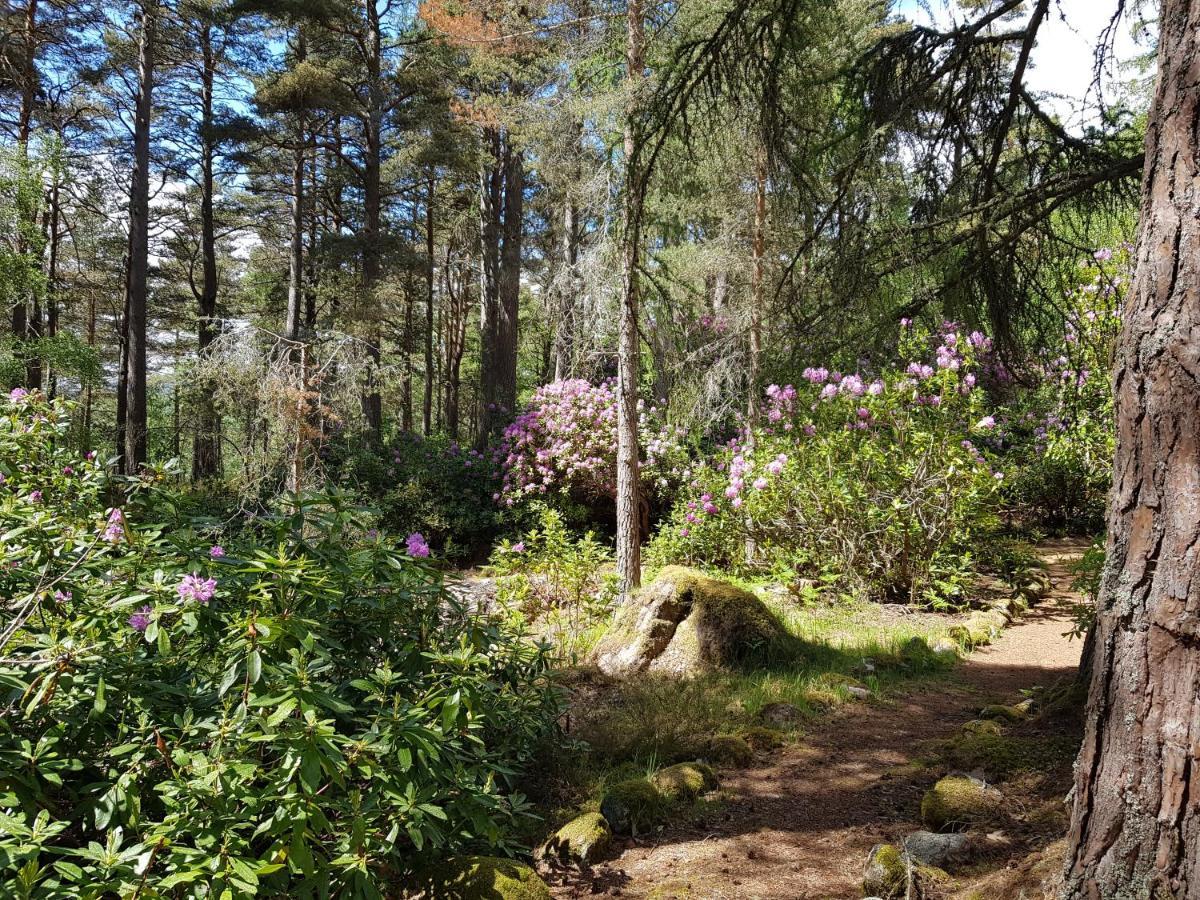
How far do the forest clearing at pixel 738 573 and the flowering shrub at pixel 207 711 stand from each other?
17 millimetres

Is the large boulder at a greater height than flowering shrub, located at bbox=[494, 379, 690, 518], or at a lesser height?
lesser

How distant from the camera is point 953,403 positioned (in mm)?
6312

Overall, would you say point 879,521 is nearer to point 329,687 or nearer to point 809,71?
point 809,71

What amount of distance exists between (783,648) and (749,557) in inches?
104

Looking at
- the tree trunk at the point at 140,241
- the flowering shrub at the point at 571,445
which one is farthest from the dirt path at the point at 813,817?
the tree trunk at the point at 140,241

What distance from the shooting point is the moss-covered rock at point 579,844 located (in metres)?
2.63

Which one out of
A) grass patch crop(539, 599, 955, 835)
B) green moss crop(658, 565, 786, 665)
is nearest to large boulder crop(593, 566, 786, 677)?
green moss crop(658, 565, 786, 665)

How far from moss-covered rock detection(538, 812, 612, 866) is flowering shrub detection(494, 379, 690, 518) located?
7.39m

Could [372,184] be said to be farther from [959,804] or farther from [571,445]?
[959,804]

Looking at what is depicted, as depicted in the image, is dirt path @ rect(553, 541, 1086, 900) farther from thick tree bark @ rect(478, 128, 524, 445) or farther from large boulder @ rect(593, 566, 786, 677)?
thick tree bark @ rect(478, 128, 524, 445)

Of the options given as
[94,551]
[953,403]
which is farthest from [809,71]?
[94,551]

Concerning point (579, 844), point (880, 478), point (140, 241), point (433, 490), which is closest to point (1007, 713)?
point (579, 844)

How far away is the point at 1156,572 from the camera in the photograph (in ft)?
5.21

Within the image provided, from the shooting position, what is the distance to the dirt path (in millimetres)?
2430
